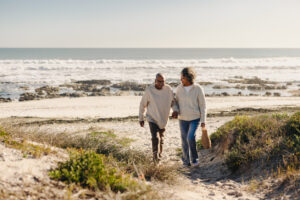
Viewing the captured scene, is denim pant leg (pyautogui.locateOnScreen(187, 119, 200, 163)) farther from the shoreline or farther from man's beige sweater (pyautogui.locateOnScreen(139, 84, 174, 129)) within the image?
the shoreline

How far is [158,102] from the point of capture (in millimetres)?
5965

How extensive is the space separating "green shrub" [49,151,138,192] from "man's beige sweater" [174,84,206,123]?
2270mm

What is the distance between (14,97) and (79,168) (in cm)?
2083

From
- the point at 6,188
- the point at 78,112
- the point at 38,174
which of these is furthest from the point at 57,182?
the point at 78,112

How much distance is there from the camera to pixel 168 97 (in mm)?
5996

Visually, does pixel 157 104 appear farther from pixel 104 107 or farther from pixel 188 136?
pixel 104 107

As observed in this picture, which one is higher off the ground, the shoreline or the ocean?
the ocean

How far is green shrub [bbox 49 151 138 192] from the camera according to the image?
365 cm

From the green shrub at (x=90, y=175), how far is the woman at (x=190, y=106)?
7.45ft

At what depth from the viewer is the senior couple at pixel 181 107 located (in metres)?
5.71

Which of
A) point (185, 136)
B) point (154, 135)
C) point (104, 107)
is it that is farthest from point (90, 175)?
point (104, 107)

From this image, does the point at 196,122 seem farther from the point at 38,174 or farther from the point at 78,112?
the point at 78,112

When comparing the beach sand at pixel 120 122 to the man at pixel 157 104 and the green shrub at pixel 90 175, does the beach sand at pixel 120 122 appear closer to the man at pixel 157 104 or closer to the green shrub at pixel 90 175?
the green shrub at pixel 90 175

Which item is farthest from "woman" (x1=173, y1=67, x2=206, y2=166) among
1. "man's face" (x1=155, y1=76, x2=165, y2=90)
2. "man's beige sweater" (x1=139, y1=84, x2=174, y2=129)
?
"man's face" (x1=155, y1=76, x2=165, y2=90)
